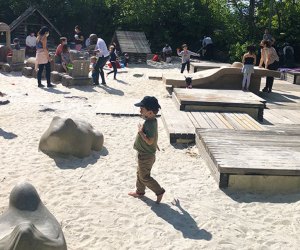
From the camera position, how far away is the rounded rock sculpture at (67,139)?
6238mm

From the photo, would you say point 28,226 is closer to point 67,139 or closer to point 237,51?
point 67,139

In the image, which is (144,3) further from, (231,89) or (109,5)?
(231,89)

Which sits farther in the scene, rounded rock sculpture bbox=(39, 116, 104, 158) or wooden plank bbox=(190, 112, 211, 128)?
wooden plank bbox=(190, 112, 211, 128)

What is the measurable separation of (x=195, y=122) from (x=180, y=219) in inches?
136

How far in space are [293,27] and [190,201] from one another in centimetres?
1957

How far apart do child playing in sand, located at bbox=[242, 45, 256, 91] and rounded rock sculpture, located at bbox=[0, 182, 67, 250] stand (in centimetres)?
837

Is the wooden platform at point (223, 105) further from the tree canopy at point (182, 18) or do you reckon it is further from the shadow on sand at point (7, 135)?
the tree canopy at point (182, 18)

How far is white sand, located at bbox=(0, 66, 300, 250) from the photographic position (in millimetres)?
4059

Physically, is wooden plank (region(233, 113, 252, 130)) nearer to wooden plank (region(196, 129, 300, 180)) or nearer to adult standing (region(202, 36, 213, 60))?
wooden plank (region(196, 129, 300, 180))

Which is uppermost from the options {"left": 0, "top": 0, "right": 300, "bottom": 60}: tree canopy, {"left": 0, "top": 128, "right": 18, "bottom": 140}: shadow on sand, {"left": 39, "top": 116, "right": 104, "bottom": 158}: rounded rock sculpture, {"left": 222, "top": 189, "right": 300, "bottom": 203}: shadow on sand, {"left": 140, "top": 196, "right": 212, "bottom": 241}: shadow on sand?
{"left": 0, "top": 0, "right": 300, "bottom": 60}: tree canopy

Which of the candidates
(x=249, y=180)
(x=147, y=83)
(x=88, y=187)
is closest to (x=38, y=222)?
(x=88, y=187)

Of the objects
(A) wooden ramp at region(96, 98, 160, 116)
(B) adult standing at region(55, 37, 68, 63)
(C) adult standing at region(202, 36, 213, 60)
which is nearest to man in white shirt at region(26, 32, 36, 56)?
(B) adult standing at region(55, 37, 68, 63)

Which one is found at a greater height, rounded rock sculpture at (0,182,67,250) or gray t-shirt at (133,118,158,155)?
gray t-shirt at (133,118,158,155)

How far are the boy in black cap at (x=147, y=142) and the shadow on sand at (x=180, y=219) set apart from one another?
0.42ft
